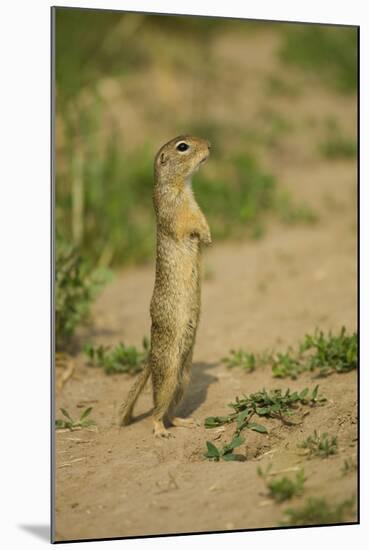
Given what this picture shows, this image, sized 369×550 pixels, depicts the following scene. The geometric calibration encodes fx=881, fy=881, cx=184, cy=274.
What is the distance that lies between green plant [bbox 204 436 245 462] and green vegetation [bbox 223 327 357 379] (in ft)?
3.01

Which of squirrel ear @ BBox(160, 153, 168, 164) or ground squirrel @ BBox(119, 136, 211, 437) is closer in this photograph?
ground squirrel @ BBox(119, 136, 211, 437)

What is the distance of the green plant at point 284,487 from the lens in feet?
12.5

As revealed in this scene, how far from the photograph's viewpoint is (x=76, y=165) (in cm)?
696

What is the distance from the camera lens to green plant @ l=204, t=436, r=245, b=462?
4.14 meters

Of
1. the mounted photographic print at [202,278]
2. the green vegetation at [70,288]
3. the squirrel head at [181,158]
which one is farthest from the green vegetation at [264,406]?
the green vegetation at [70,288]

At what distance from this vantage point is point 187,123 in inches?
384

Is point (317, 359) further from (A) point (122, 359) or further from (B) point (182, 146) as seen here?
(B) point (182, 146)

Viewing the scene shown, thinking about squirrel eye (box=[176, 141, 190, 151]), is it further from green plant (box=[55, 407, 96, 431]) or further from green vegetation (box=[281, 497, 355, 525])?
green vegetation (box=[281, 497, 355, 525])

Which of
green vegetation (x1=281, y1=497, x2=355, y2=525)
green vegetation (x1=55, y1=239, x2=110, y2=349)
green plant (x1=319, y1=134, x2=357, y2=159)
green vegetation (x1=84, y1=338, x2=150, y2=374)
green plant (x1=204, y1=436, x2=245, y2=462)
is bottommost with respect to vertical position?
green vegetation (x1=281, y1=497, x2=355, y2=525)

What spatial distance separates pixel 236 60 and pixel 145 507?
27.3ft

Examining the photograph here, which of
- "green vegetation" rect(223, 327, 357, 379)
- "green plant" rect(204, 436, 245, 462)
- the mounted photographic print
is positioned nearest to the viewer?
the mounted photographic print

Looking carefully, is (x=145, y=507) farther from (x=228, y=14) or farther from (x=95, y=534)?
(x=228, y=14)

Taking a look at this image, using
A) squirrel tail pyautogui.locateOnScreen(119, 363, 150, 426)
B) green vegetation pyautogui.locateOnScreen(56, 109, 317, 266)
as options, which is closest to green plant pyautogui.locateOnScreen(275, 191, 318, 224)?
green vegetation pyautogui.locateOnScreen(56, 109, 317, 266)

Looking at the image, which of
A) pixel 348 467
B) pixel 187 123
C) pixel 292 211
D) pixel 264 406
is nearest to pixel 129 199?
pixel 292 211
